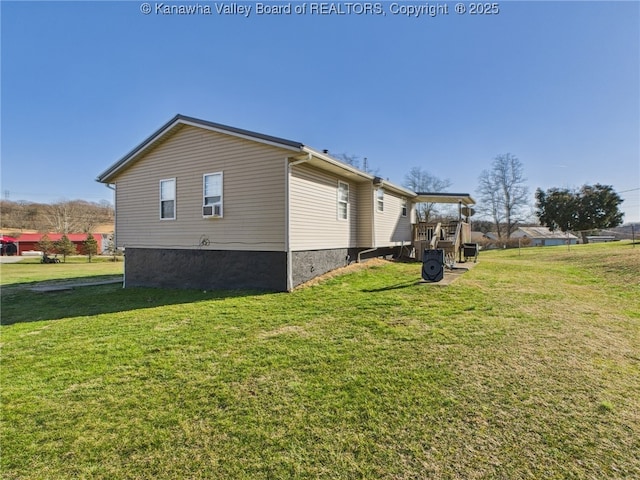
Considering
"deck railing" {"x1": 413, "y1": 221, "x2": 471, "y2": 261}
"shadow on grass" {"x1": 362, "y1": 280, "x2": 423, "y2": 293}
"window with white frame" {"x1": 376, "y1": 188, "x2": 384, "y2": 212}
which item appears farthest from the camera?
"window with white frame" {"x1": 376, "y1": 188, "x2": 384, "y2": 212}

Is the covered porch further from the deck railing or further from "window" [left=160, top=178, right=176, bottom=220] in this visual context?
"window" [left=160, top=178, right=176, bottom=220]

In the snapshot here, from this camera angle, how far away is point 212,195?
955cm

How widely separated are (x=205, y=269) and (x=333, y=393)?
7360 mm

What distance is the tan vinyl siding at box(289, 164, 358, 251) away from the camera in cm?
Answer: 862

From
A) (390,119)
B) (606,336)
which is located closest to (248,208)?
(606,336)

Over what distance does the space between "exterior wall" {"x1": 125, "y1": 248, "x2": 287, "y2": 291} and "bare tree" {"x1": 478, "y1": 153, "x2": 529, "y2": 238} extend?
41.8 metres

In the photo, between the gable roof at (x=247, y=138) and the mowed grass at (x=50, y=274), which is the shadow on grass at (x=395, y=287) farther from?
the mowed grass at (x=50, y=274)

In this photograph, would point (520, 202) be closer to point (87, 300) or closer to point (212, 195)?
point (212, 195)

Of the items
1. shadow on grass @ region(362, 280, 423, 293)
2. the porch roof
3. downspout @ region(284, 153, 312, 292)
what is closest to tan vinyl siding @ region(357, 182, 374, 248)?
shadow on grass @ region(362, 280, 423, 293)

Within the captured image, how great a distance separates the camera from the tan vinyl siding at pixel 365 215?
12156 millimetres

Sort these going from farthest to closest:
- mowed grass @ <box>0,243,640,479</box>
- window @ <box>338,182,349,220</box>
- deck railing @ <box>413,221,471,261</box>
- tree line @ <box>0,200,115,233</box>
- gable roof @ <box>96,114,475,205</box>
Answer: tree line @ <box>0,200,115,233</box> < deck railing @ <box>413,221,471,261</box> < window @ <box>338,182,349,220</box> < gable roof @ <box>96,114,475,205</box> < mowed grass @ <box>0,243,640,479</box>

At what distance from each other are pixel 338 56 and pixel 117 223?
1000 cm

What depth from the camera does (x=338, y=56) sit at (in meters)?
11.9

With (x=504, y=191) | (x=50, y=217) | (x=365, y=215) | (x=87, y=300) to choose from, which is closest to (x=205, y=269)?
(x=87, y=300)
